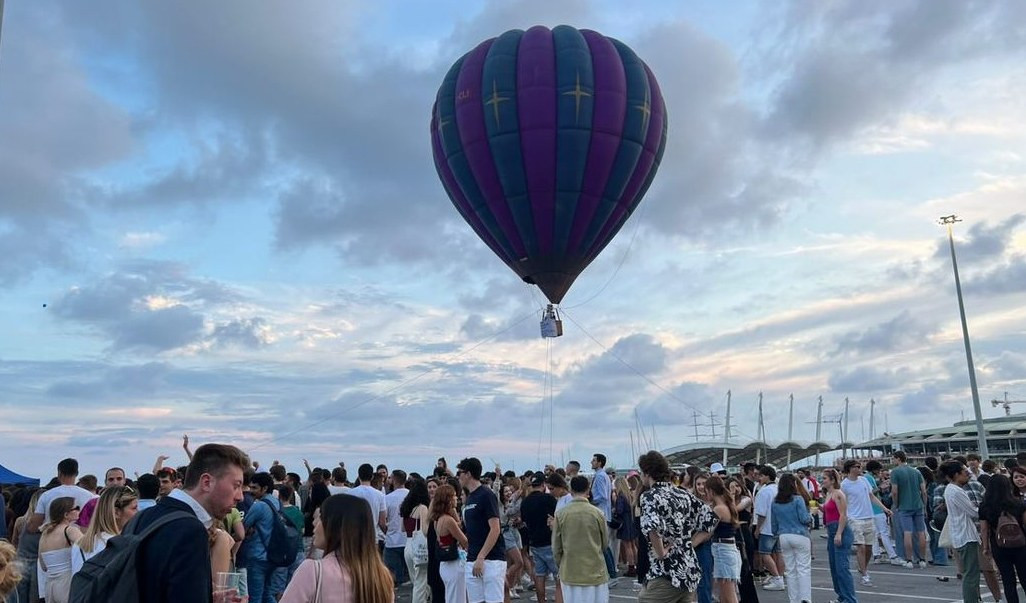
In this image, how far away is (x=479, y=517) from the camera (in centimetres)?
943

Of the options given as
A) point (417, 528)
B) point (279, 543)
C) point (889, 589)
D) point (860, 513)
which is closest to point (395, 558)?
point (417, 528)

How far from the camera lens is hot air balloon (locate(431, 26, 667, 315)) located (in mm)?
24203

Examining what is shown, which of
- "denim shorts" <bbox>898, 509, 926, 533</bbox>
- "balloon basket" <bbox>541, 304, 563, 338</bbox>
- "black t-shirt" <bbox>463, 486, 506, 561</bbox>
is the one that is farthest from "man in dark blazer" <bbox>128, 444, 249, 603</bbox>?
"balloon basket" <bbox>541, 304, 563, 338</bbox>

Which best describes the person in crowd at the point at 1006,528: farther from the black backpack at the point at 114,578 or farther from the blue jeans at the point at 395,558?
the black backpack at the point at 114,578

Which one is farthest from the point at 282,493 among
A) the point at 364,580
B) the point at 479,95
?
the point at 479,95

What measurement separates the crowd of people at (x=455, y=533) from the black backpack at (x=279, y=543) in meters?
0.02

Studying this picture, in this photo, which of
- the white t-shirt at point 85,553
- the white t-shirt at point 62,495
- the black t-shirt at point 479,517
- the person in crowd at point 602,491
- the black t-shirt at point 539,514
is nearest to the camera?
the white t-shirt at point 85,553

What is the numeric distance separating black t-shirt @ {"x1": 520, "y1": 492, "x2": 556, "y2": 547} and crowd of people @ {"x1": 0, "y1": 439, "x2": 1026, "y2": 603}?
20 millimetres

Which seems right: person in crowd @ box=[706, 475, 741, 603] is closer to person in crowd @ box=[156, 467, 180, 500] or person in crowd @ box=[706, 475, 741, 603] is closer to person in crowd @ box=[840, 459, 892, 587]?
person in crowd @ box=[840, 459, 892, 587]

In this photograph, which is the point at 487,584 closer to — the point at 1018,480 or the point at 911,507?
the point at 1018,480

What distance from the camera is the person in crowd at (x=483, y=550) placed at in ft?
30.8

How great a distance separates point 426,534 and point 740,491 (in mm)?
5525

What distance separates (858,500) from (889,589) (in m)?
1.44

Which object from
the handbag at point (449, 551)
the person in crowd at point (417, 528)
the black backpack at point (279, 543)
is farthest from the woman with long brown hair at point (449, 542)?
the black backpack at point (279, 543)
